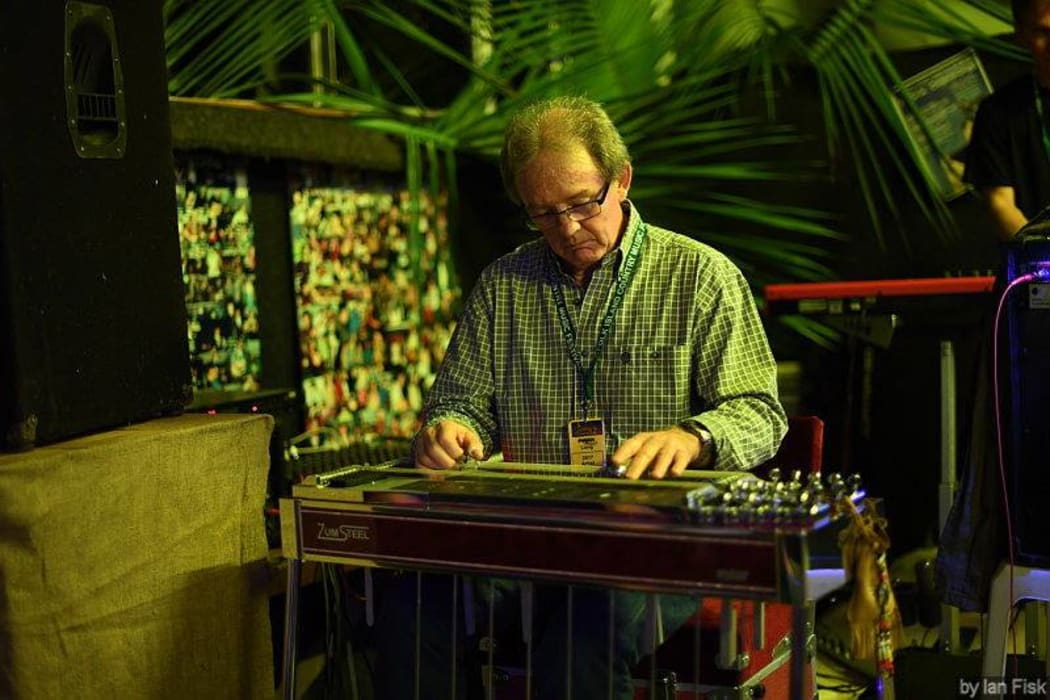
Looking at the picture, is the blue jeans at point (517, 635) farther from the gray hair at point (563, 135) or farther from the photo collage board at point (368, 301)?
the photo collage board at point (368, 301)

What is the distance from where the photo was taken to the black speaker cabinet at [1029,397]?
7.20 ft

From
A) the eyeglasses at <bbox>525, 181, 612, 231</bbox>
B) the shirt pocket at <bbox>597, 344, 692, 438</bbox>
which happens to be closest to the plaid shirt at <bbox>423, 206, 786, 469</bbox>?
the shirt pocket at <bbox>597, 344, 692, 438</bbox>

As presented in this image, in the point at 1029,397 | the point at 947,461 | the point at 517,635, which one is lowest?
the point at 517,635

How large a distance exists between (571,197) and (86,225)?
86 cm

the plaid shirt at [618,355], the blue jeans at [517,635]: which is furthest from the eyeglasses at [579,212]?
the blue jeans at [517,635]

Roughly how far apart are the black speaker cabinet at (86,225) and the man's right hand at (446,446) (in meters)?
0.47

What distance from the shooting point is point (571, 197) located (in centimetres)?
261

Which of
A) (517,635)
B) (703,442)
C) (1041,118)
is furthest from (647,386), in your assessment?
(1041,118)

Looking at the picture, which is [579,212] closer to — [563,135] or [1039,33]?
[563,135]

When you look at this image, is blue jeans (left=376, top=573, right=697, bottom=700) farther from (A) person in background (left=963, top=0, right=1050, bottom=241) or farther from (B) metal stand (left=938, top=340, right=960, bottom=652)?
(A) person in background (left=963, top=0, right=1050, bottom=241)

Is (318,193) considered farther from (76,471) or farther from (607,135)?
(76,471)

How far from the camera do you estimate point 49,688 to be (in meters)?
2.25

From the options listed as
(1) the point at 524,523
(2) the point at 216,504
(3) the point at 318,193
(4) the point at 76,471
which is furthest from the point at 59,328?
(3) the point at 318,193

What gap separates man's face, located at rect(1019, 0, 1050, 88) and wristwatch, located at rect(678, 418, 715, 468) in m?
1.59
